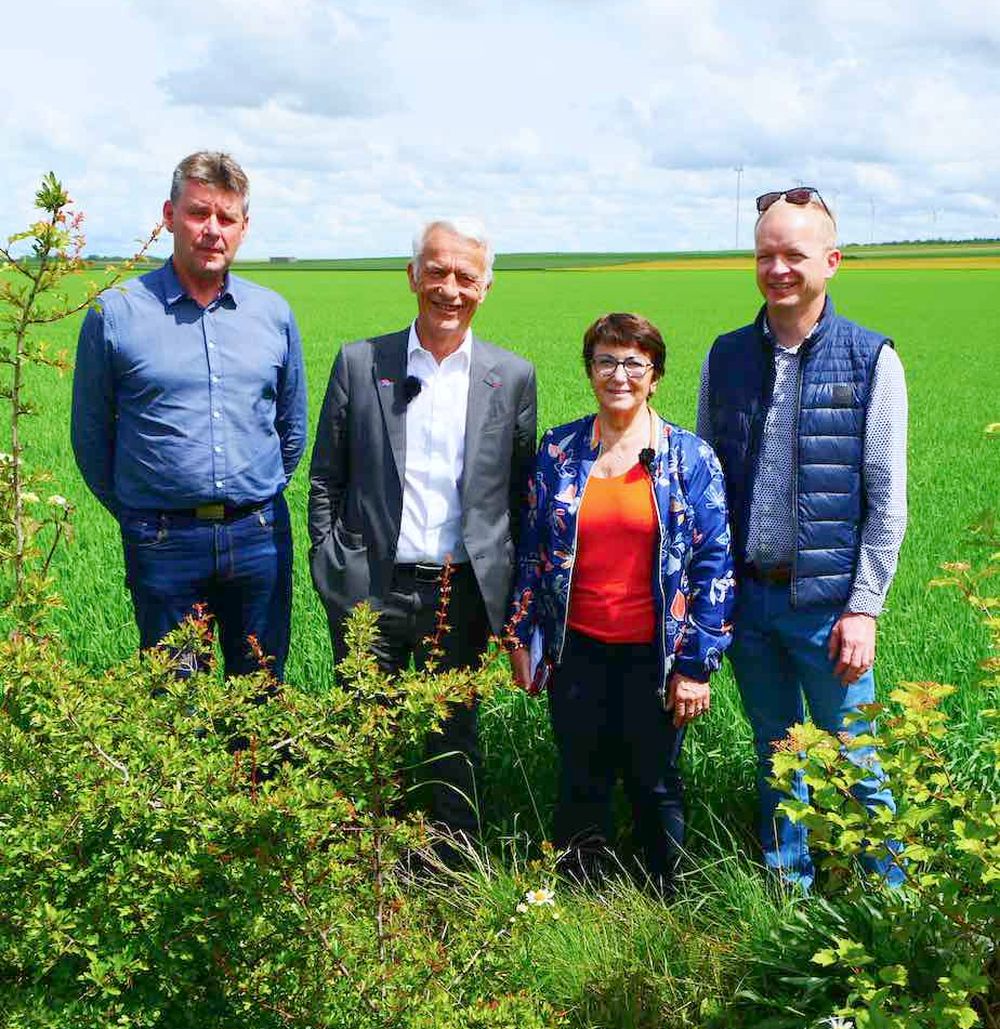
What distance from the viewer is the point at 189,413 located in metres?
3.81

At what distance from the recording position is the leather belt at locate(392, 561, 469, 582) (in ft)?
12.0

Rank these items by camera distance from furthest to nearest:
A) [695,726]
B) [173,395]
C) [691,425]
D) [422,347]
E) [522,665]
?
[691,425], [695,726], [173,395], [422,347], [522,665]

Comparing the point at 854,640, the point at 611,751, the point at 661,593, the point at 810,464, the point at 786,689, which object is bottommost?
the point at 611,751

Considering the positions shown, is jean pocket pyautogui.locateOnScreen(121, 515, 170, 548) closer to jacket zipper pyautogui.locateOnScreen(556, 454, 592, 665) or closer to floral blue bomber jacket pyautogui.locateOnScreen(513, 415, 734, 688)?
floral blue bomber jacket pyautogui.locateOnScreen(513, 415, 734, 688)

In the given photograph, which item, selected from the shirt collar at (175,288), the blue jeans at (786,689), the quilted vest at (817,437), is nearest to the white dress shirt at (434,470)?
the shirt collar at (175,288)

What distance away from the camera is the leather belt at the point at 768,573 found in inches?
137

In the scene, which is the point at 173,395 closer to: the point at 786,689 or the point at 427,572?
the point at 427,572

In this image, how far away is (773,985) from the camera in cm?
300


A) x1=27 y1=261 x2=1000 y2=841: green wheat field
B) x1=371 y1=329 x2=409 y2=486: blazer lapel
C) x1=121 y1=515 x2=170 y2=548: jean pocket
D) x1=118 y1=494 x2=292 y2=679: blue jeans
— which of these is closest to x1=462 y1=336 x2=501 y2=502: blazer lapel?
x1=371 y1=329 x2=409 y2=486: blazer lapel

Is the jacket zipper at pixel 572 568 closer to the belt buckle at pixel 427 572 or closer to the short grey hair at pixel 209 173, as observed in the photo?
the belt buckle at pixel 427 572

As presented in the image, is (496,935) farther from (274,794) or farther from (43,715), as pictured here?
(43,715)

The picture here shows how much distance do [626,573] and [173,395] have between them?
1.71m

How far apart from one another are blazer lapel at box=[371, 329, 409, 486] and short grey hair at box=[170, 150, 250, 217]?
2.63 feet

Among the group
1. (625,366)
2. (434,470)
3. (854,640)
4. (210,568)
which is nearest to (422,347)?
(434,470)
